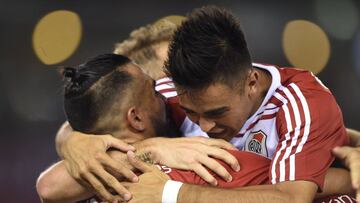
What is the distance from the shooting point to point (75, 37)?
12.1ft

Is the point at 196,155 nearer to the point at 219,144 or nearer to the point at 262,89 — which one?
the point at 219,144

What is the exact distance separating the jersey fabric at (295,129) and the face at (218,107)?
0.22 feet

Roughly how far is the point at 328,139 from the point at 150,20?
259 cm

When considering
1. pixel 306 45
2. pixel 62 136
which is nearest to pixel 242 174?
pixel 62 136

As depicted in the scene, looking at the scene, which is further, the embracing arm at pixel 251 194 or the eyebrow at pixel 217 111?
the eyebrow at pixel 217 111

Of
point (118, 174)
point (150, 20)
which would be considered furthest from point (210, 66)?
point (150, 20)

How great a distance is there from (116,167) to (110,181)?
4 centimetres

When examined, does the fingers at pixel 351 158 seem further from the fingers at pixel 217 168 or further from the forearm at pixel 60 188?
the forearm at pixel 60 188

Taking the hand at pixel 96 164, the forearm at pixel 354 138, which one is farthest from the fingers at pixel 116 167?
the forearm at pixel 354 138

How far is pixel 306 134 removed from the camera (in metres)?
1.25

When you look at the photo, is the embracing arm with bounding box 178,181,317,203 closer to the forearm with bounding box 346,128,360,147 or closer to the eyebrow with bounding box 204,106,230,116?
the eyebrow with bounding box 204,106,230,116

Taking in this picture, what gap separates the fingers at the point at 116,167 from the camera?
1.25 meters

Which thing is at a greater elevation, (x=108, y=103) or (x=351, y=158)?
(x=108, y=103)

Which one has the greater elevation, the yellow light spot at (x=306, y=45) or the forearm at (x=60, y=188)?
the forearm at (x=60, y=188)
